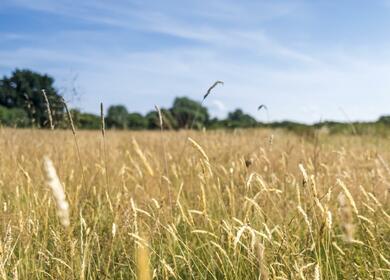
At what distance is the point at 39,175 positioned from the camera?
3912 millimetres

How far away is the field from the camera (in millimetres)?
1641

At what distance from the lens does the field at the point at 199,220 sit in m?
1.64

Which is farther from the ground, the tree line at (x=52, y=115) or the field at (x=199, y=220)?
the tree line at (x=52, y=115)

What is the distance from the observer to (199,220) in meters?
2.86

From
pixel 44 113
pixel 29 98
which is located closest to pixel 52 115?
pixel 44 113

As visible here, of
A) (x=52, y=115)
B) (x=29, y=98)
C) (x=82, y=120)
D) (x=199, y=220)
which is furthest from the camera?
(x=82, y=120)

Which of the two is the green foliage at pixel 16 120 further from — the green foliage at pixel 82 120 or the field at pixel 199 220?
the green foliage at pixel 82 120

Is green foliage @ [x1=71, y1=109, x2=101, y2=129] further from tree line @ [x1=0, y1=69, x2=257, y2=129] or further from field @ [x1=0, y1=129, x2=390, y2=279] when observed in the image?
field @ [x1=0, y1=129, x2=390, y2=279]

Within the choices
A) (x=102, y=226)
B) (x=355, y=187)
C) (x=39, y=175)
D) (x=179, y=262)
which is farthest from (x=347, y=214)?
(x=39, y=175)

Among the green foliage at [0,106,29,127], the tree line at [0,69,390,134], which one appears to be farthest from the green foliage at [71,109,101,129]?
the green foliage at [0,106,29,127]

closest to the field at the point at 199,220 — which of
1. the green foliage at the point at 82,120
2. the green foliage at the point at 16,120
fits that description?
the green foliage at the point at 16,120

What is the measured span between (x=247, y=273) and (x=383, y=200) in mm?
1685

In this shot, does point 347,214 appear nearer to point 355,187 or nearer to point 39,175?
point 355,187

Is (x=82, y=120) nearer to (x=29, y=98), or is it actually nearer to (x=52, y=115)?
(x=29, y=98)
